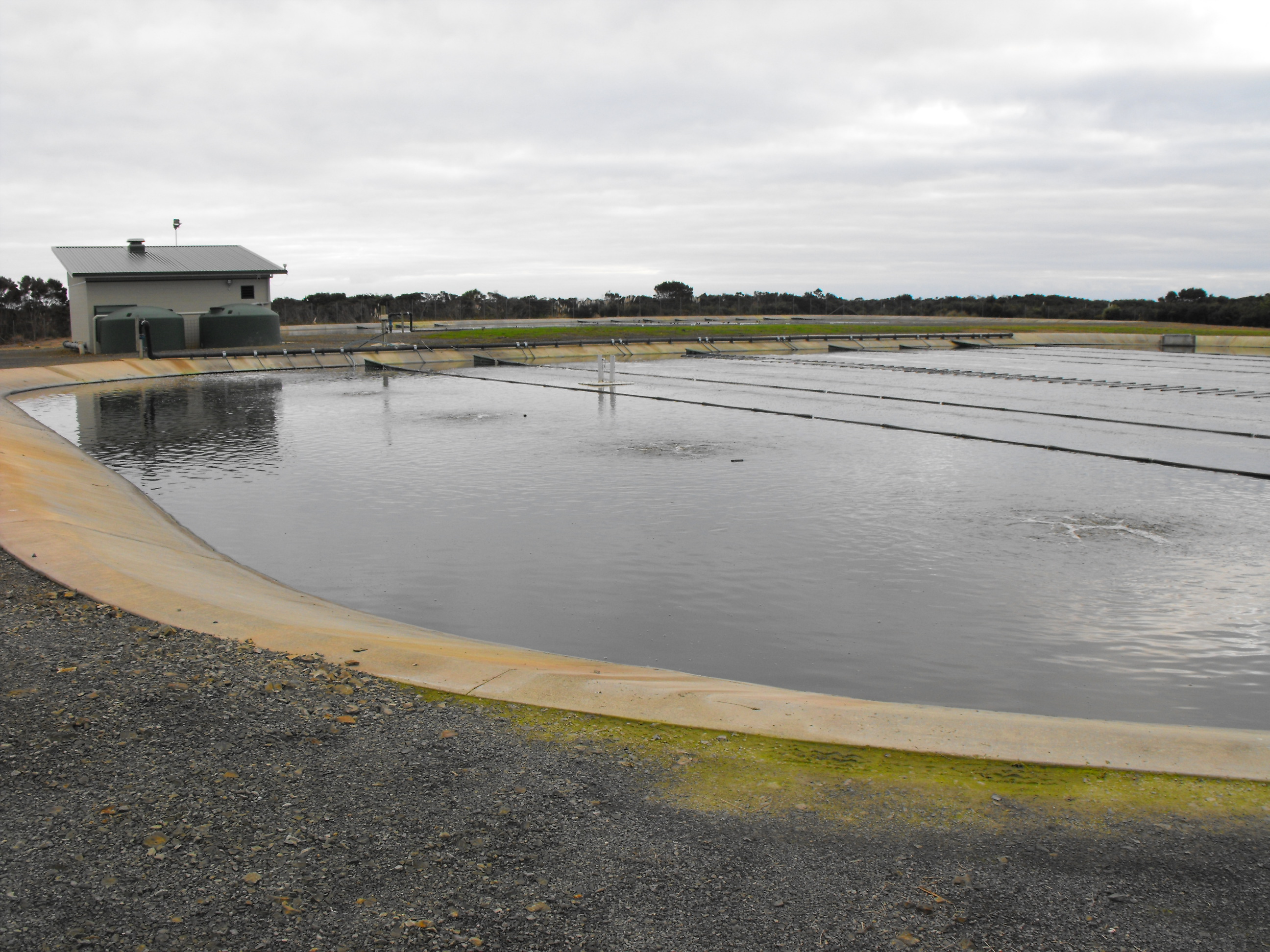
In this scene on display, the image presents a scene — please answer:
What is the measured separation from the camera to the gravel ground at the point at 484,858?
3.46 m

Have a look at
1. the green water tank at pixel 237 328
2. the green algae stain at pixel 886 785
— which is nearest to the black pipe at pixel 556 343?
the green water tank at pixel 237 328

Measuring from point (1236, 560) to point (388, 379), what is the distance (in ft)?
91.9

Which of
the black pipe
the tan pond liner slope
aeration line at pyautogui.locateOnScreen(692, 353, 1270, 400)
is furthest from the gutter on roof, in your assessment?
the tan pond liner slope

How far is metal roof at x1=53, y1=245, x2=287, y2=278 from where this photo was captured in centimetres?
4006

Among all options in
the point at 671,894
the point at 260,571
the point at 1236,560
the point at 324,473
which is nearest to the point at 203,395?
the point at 324,473

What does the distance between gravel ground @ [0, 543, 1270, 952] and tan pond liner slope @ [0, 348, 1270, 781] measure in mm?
691

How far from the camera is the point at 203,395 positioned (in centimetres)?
2761

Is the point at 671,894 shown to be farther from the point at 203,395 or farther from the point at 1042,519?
the point at 203,395

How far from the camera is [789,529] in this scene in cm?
1176

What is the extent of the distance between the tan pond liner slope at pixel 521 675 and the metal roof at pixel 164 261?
33.3 m

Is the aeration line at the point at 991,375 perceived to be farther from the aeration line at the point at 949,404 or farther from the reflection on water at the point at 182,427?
the reflection on water at the point at 182,427

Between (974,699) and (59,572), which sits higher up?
(59,572)

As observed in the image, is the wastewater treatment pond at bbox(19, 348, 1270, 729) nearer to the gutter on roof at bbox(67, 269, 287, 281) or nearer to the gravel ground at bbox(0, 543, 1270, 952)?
Answer: the gravel ground at bbox(0, 543, 1270, 952)

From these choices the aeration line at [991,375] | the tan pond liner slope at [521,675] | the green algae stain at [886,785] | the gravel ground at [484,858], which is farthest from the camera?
the aeration line at [991,375]
